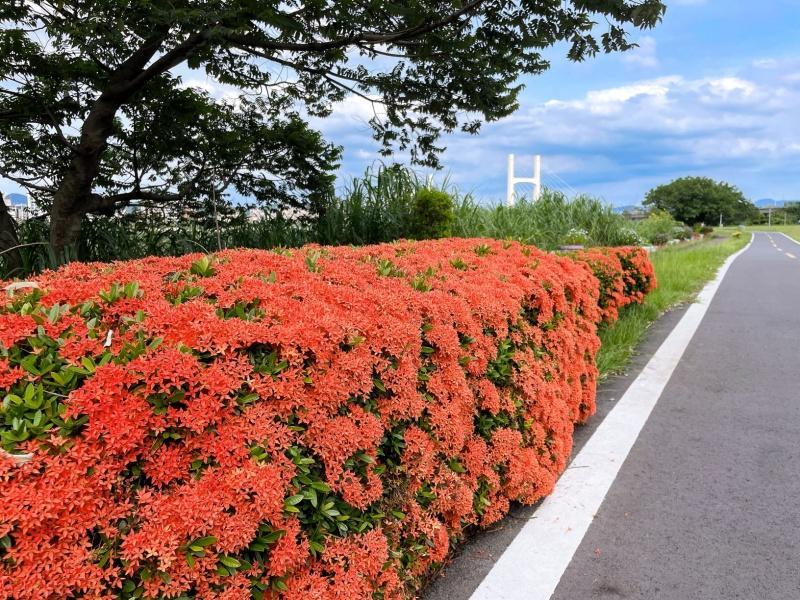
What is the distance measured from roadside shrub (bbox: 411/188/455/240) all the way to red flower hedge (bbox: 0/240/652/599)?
4549 millimetres

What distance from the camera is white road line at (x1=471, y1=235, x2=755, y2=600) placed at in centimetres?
222

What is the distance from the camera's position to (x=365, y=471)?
5.48ft

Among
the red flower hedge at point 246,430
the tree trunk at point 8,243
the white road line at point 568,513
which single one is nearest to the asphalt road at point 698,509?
the white road line at point 568,513

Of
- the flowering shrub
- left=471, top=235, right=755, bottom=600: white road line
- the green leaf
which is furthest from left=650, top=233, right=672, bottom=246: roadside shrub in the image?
the green leaf

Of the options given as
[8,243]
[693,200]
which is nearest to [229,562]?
[8,243]

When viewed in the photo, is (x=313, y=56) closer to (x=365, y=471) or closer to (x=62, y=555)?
(x=365, y=471)

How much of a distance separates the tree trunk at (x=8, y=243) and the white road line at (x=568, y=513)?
425 centimetres

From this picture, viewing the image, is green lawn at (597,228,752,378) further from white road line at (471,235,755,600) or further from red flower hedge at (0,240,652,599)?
red flower hedge at (0,240,652,599)

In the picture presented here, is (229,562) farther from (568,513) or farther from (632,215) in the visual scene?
(632,215)

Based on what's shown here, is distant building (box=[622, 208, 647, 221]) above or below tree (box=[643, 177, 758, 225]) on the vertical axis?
below

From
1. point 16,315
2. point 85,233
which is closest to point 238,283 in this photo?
point 16,315

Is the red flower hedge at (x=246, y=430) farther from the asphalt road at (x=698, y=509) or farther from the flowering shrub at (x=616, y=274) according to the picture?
the flowering shrub at (x=616, y=274)

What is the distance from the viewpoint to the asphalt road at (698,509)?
2262 millimetres

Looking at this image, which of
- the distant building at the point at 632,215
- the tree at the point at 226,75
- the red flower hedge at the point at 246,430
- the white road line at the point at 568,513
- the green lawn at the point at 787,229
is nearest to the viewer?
the red flower hedge at the point at 246,430
